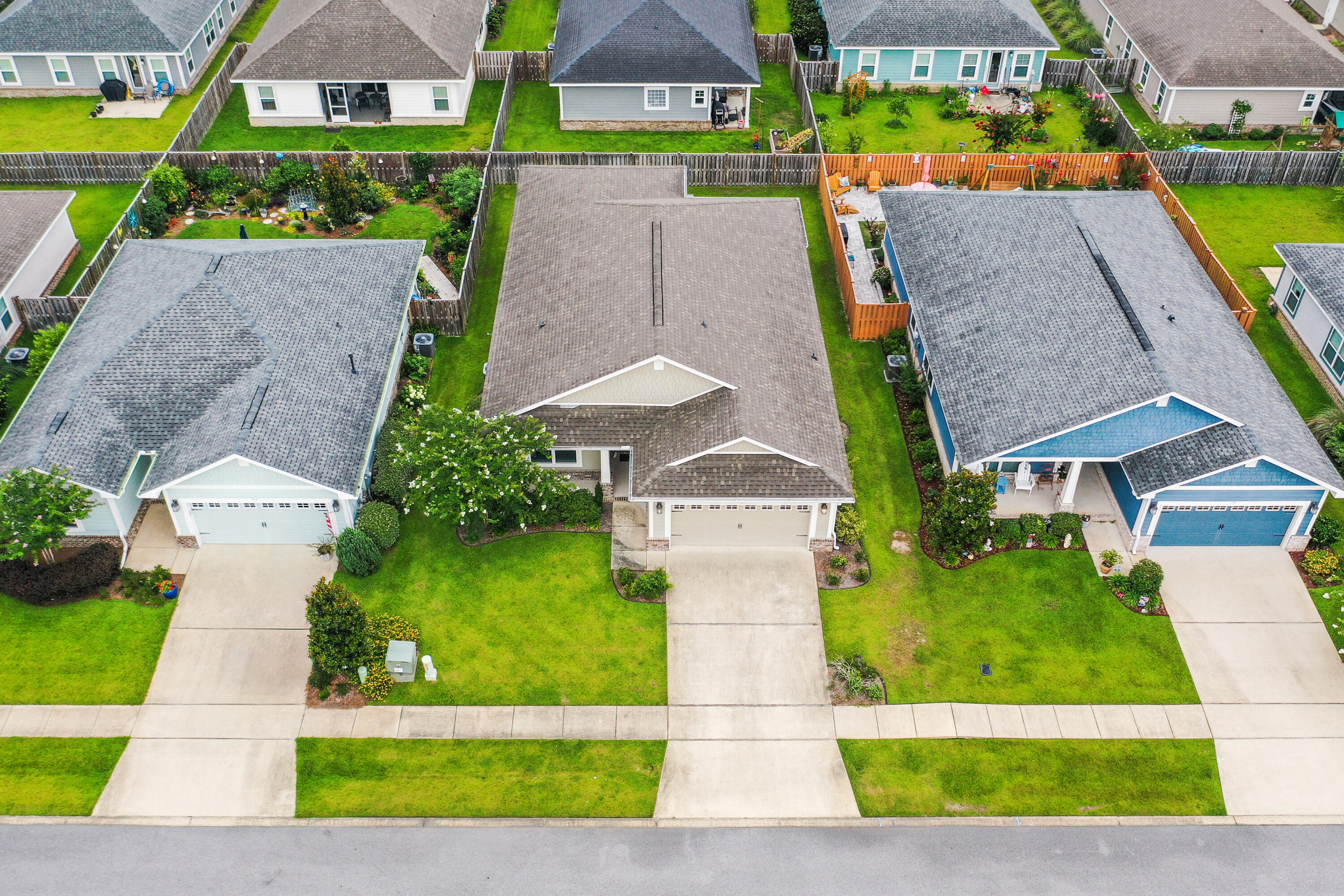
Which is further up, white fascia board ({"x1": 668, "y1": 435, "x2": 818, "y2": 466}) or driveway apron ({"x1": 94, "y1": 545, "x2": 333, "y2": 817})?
white fascia board ({"x1": 668, "y1": 435, "x2": 818, "y2": 466})

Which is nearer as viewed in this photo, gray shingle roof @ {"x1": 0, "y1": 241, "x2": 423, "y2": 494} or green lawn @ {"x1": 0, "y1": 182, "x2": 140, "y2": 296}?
gray shingle roof @ {"x1": 0, "y1": 241, "x2": 423, "y2": 494}

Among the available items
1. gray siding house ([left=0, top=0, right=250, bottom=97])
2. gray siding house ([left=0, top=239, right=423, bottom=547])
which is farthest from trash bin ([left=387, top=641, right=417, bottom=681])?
gray siding house ([left=0, top=0, right=250, bottom=97])

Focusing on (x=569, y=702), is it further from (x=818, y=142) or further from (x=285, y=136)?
(x=285, y=136)

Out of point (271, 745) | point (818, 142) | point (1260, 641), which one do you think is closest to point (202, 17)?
point (818, 142)

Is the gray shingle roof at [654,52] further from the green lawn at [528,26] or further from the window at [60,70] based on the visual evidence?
the window at [60,70]

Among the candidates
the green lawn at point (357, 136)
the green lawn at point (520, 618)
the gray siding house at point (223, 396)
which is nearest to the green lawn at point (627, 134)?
the green lawn at point (357, 136)

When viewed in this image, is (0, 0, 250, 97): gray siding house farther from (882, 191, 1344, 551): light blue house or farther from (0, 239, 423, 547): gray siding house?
(882, 191, 1344, 551): light blue house
